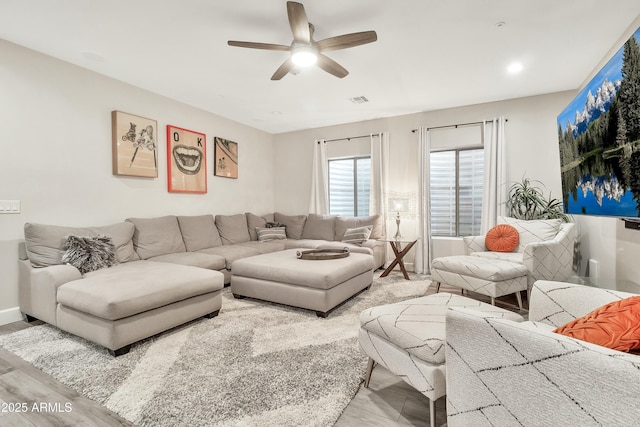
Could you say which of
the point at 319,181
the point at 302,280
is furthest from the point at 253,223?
the point at 302,280

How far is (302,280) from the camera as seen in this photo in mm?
2840

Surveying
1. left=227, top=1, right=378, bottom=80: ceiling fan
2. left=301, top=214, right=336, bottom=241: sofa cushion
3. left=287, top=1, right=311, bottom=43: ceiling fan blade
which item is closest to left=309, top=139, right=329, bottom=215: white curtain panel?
left=301, top=214, right=336, bottom=241: sofa cushion

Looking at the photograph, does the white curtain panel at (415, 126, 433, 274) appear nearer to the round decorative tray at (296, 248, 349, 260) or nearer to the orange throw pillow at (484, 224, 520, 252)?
the orange throw pillow at (484, 224, 520, 252)

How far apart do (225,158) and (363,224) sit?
102 inches

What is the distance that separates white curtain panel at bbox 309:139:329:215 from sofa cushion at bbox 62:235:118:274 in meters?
3.43

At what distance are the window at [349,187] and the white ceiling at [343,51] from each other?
65.2 inches

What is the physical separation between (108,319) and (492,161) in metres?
4.77

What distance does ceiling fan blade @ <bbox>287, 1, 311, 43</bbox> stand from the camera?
1978 millimetres

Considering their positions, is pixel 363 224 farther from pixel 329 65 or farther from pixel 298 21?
pixel 298 21

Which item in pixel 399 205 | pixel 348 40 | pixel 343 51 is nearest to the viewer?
pixel 348 40

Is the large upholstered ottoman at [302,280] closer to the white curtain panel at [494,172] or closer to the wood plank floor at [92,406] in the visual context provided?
the wood plank floor at [92,406]

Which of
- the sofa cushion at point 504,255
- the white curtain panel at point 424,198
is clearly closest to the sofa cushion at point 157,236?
the white curtain panel at point 424,198

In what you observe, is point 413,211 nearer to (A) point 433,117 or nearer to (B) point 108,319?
(A) point 433,117

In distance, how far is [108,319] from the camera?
6.80 feet
